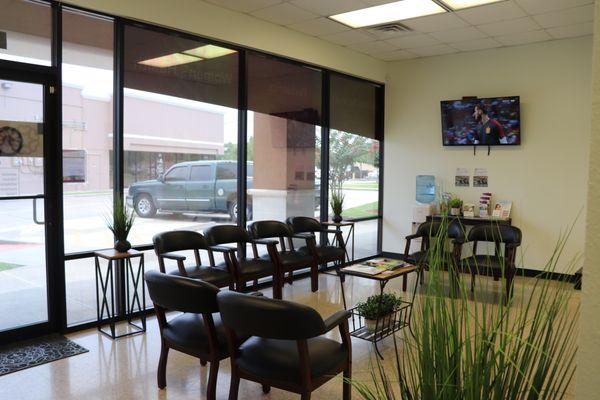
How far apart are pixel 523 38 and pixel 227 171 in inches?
167

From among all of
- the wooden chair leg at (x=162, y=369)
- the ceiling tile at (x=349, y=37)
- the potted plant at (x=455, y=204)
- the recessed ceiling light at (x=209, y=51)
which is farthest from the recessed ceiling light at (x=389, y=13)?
the wooden chair leg at (x=162, y=369)

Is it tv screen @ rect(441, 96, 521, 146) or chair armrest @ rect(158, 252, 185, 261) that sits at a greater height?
tv screen @ rect(441, 96, 521, 146)

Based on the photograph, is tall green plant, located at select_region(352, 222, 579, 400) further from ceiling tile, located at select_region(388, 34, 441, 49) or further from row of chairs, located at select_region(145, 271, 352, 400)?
ceiling tile, located at select_region(388, 34, 441, 49)

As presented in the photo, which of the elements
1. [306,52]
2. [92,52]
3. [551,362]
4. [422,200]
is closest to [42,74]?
[92,52]

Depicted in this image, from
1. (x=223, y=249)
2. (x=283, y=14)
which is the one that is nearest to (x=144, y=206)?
(x=223, y=249)

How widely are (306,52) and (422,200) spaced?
116 inches

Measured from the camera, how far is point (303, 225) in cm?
612

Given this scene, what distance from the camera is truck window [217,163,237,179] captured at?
557 cm

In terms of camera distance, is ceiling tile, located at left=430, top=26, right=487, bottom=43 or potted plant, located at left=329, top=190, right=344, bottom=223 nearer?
ceiling tile, located at left=430, top=26, right=487, bottom=43

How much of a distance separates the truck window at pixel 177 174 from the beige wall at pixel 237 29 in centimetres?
146

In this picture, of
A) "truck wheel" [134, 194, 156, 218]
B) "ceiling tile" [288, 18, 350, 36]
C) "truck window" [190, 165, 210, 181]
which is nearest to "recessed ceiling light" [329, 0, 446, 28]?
"ceiling tile" [288, 18, 350, 36]

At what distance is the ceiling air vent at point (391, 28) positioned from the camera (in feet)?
19.3

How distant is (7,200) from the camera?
12.9 ft

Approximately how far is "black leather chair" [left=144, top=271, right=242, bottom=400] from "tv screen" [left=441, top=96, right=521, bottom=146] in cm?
514
